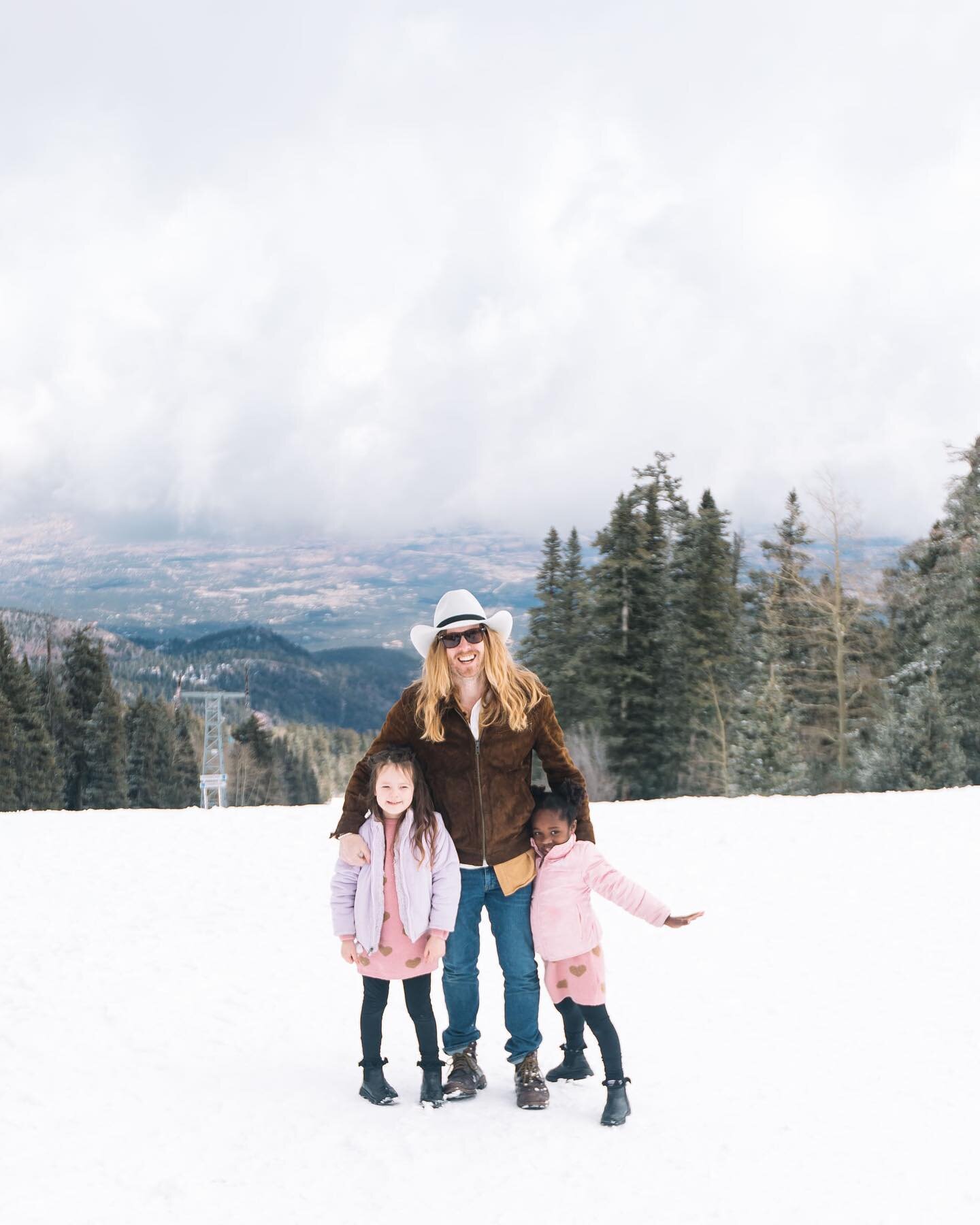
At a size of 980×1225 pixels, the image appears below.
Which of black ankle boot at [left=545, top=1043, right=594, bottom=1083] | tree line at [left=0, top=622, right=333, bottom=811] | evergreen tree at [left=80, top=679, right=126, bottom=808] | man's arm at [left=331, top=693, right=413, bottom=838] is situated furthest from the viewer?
evergreen tree at [left=80, top=679, right=126, bottom=808]

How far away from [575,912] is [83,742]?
4969cm

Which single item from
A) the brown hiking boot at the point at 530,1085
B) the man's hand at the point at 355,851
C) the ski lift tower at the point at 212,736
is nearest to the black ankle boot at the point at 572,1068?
the brown hiking boot at the point at 530,1085

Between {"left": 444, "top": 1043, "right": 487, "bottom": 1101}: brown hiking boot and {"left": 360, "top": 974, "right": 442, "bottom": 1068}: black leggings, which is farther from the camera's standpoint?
{"left": 444, "top": 1043, "right": 487, "bottom": 1101}: brown hiking boot

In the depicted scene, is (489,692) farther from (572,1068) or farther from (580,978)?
(572,1068)

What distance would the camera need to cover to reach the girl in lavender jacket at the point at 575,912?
442 centimetres

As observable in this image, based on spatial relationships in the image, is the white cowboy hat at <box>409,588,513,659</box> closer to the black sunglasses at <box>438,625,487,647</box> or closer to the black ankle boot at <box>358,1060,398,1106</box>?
the black sunglasses at <box>438,625,487,647</box>

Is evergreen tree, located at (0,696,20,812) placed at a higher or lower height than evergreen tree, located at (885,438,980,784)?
lower

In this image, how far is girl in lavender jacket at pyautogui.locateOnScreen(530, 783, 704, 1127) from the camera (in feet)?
14.5

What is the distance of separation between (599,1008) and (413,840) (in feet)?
3.72

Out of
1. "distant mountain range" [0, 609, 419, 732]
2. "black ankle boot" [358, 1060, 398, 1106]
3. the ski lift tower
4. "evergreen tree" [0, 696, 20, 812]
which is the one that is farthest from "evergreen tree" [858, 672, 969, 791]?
"distant mountain range" [0, 609, 419, 732]

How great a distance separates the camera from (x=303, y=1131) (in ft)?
14.3

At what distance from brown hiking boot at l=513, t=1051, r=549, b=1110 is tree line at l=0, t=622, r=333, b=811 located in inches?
1614

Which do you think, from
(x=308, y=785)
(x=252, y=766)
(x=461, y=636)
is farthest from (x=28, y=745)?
(x=308, y=785)

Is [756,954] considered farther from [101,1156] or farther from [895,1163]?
[101,1156]
